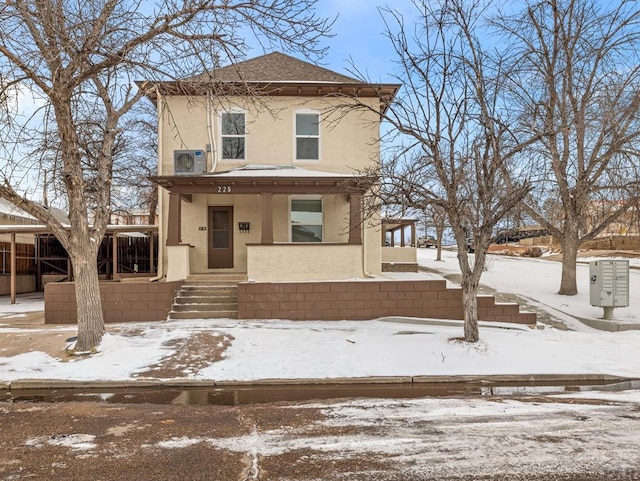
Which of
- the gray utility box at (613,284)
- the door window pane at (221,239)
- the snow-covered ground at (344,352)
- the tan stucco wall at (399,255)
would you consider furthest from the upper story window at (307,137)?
the gray utility box at (613,284)

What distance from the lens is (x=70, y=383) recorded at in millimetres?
7453

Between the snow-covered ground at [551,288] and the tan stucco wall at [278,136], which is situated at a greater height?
the tan stucco wall at [278,136]

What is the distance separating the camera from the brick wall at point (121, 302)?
456 inches

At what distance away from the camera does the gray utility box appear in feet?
37.4

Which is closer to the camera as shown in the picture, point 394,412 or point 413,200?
point 394,412

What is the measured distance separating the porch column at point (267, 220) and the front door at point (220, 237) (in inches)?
91.6

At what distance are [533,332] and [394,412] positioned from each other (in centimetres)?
639

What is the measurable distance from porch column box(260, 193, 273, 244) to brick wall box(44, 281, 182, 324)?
3.07 metres

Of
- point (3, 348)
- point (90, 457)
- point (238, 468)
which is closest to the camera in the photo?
point (238, 468)

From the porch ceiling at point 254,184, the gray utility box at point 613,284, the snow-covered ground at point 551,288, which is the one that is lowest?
the snow-covered ground at point 551,288

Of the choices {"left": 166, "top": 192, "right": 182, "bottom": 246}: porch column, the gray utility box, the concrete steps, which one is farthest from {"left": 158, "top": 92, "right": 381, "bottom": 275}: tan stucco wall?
the gray utility box

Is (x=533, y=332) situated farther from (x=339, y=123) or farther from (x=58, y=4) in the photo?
(x=58, y=4)

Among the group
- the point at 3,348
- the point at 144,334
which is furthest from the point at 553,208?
the point at 3,348

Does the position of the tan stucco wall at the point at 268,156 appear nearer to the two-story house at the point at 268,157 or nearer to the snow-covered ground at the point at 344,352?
the two-story house at the point at 268,157
